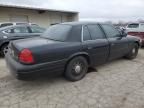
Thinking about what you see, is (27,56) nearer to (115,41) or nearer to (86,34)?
(86,34)

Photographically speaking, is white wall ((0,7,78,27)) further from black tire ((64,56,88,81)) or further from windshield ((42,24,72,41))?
black tire ((64,56,88,81))

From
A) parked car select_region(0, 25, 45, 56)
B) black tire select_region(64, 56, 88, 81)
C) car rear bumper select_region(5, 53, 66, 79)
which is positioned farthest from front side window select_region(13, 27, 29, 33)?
black tire select_region(64, 56, 88, 81)

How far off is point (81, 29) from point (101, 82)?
1.54 meters

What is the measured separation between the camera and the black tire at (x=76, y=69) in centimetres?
394

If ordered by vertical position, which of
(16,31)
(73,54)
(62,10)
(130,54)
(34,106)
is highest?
(62,10)

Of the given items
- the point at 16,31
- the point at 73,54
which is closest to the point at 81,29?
the point at 73,54

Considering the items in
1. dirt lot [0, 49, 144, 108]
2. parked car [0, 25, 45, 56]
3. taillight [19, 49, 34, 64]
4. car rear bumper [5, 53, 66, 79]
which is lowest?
dirt lot [0, 49, 144, 108]

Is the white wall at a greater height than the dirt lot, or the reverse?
the white wall

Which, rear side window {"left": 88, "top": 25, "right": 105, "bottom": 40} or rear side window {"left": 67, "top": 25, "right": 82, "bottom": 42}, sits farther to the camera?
rear side window {"left": 88, "top": 25, "right": 105, "bottom": 40}

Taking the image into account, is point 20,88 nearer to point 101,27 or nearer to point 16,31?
point 101,27

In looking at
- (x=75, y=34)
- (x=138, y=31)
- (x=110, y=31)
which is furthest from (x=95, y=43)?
(x=138, y=31)

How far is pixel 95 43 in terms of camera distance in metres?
4.36

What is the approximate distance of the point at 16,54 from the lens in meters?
3.54

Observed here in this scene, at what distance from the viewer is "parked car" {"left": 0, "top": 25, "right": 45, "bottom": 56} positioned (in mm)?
6578
